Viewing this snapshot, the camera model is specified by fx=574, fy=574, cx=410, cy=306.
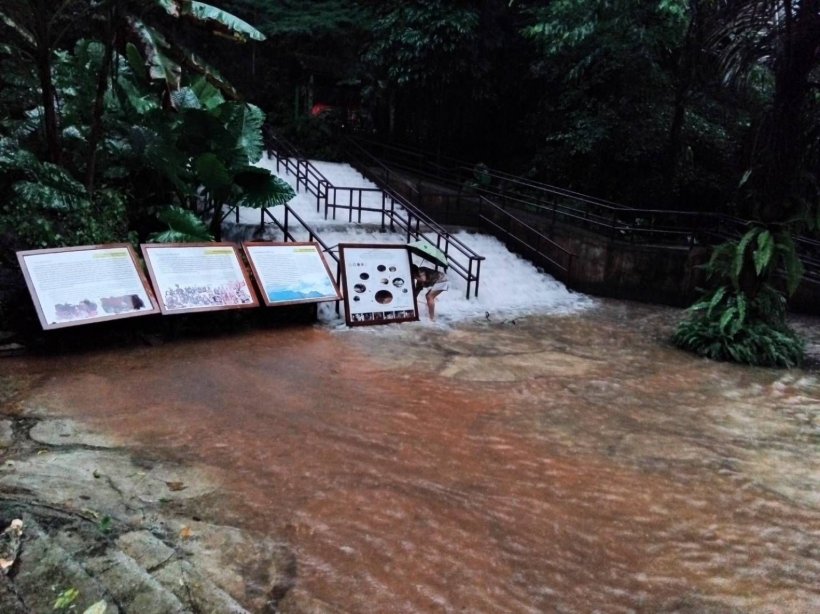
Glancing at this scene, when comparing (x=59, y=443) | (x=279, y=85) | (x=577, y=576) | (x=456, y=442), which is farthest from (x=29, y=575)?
(x=279, y=85)

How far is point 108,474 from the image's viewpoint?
3.76m

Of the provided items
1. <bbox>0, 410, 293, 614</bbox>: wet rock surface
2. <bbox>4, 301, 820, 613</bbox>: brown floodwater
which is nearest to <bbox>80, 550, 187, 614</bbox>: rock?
<bbox>0, 410, 293, 614</bbox>: wet rock surface

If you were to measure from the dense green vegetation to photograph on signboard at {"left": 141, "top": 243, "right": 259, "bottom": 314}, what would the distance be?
77 centimetres

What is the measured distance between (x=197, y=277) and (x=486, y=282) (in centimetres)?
594

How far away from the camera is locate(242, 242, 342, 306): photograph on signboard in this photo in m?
7.96

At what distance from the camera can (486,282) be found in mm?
11523

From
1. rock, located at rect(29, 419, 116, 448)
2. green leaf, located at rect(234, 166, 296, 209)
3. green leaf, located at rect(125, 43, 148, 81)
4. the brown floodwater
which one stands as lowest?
the brown floodwater

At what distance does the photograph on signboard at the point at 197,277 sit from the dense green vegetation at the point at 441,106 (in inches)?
30.5

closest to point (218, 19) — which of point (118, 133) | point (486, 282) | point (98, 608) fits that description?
point (118, 133)

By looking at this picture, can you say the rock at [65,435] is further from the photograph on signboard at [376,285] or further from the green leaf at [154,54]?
the green leaf at [154,54]

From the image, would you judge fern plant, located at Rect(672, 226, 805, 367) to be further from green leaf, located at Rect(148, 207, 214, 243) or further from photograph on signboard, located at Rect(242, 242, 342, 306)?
green leaf, located at Rect(148, 207, 214, 243)

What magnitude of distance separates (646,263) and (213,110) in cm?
921

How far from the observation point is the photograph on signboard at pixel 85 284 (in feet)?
20.1

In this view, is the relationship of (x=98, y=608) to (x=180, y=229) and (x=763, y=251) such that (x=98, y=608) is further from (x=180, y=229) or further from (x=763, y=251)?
(x=763, y=251)
